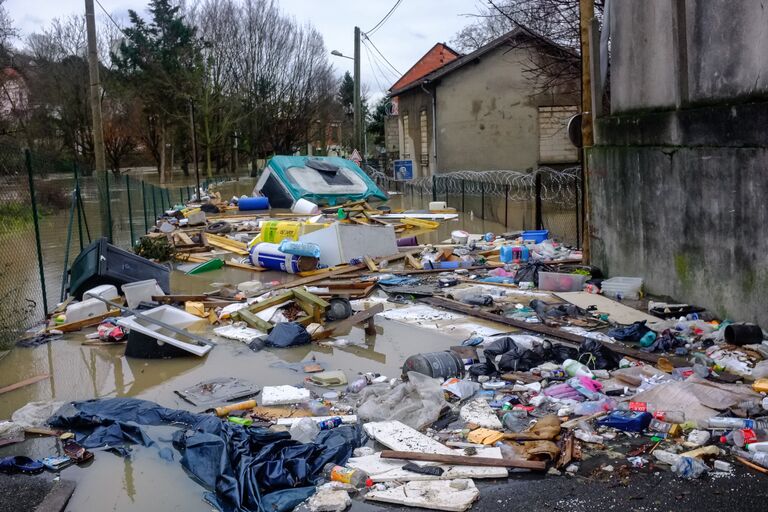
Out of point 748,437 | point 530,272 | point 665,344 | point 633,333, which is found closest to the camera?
point 748,437

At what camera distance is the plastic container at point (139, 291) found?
31.4ft

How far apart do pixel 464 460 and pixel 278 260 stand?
8.67 m

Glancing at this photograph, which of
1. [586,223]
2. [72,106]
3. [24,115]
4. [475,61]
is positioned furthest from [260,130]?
[586,223]

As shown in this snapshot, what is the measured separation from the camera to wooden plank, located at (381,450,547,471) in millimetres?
4652

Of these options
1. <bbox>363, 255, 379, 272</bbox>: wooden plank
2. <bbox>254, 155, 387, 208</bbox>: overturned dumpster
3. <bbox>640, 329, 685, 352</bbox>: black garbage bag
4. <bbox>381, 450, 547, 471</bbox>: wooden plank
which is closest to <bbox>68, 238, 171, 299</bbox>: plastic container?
<bbox>363, 255, 379, 272</bbox>: wooden plank

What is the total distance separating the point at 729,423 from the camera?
5086 millimetres

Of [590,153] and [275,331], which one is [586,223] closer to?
[590,153]

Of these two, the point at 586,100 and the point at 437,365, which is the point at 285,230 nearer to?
the point at 586,100

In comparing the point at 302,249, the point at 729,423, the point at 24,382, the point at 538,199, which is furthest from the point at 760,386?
the point at 538,199

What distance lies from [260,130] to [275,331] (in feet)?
150

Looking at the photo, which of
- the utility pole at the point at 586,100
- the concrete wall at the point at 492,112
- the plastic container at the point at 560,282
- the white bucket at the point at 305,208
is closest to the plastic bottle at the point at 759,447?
the plastic container at the point at 560,282

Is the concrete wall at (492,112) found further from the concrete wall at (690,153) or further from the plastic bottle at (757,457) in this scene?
the plastic bottle at (757,457)

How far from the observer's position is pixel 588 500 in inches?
169

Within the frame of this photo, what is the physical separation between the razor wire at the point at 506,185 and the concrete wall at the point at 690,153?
8.04 metres
